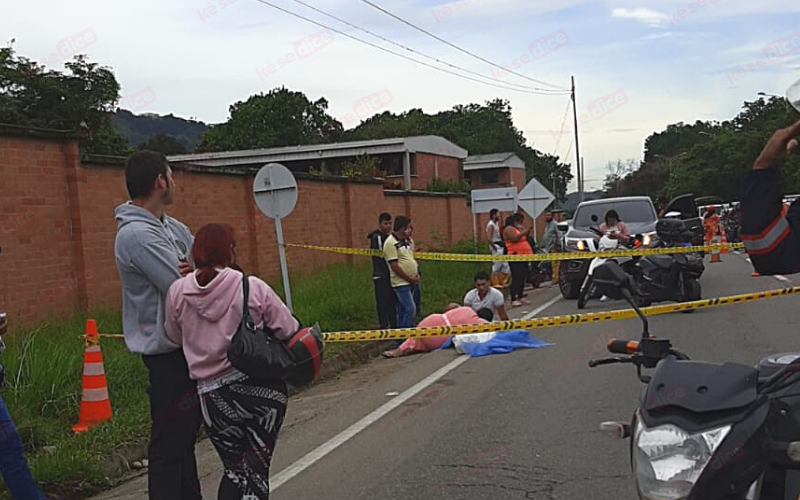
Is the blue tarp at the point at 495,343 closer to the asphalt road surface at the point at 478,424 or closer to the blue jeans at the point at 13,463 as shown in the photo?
the asphalt road surface at the point at 478,424

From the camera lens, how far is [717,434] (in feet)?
7.52

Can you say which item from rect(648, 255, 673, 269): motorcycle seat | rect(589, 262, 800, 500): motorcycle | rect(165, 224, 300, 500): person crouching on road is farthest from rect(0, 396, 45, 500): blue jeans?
rect(648, 255, 673, 269): motorcycle seat

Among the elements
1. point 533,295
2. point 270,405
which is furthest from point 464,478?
point 533,295

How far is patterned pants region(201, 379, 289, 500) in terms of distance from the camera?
4059mm

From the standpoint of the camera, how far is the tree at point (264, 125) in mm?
79750

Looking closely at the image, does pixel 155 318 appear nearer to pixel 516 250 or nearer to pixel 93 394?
pixel 93 394

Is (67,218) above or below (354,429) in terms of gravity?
above

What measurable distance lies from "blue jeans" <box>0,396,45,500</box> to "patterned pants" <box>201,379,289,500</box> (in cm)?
142

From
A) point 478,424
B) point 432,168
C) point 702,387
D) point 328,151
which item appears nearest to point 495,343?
point 478,424

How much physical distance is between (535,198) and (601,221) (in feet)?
21.5

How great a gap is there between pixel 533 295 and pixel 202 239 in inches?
593

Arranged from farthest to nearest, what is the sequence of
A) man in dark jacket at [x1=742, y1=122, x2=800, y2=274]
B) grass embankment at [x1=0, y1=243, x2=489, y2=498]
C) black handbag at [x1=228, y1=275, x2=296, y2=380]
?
grass embankment at [x1=0, y1=243, x2=489, y2=498] → black handbag at [x1=228, y1=275, x2=296, y2=380] → man in dark jacket at [x1=742, y1=122, x2=800, y2=274]

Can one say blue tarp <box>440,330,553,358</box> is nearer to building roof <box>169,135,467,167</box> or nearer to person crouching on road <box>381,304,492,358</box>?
person crouching on road <box>381,304,492,358</box>

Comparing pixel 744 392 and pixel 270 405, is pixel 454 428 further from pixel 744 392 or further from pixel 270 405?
pixel 744 392
